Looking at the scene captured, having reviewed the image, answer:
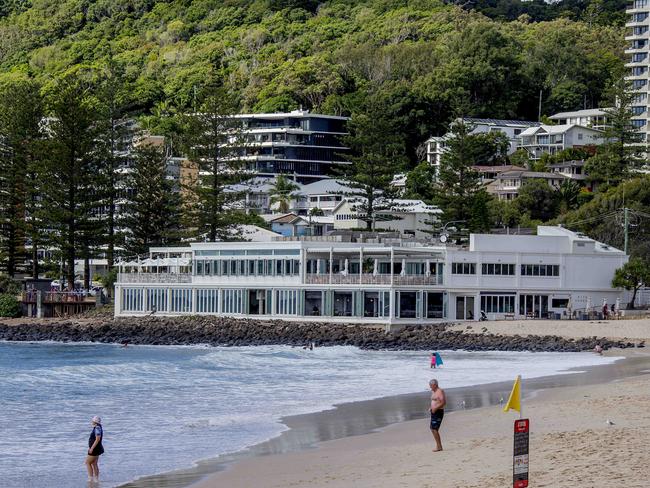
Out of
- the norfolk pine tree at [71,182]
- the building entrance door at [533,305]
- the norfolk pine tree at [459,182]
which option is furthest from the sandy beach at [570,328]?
the norfolk pine tree at [71,182]

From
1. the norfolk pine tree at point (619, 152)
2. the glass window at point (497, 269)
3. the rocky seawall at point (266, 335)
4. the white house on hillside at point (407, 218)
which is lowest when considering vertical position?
the rocky seawall at point (266, 335)

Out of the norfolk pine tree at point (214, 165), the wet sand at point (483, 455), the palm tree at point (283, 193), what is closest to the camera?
the wet sand at point (483, 455)

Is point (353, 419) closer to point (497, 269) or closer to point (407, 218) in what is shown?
point (497, 269)

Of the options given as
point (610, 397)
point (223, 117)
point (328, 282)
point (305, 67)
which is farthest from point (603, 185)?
point (610, 397)

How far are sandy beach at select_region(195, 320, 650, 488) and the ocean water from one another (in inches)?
82.7

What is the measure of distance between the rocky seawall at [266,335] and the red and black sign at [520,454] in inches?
1143

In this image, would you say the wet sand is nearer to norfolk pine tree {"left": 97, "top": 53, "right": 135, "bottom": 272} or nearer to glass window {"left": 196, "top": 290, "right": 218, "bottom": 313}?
glass window {"left": 196, "top": 290, "right": 218, "bottom": 313}

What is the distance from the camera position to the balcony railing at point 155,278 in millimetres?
57906

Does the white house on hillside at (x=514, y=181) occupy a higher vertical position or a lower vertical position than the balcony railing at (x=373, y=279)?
higher

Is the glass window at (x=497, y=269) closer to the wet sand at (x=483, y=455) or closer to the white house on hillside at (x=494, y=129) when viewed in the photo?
the wet sand at (x=483, y=455)

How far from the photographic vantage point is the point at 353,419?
2458cm

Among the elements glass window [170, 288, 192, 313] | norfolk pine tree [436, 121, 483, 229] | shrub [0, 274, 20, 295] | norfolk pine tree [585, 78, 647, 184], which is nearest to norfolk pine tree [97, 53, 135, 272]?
shrub [0, 274, 20, 295]

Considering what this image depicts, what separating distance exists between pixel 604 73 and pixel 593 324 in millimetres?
70150

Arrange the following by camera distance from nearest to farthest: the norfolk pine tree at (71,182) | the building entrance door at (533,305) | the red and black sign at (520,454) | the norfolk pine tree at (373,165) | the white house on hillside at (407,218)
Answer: the red and black sign at (520,454), the building entrance door at (533,305), the norfolk pine tree at (71,182), the norfolk pine tree at (373,165), the white house on hillside at (407,218)
